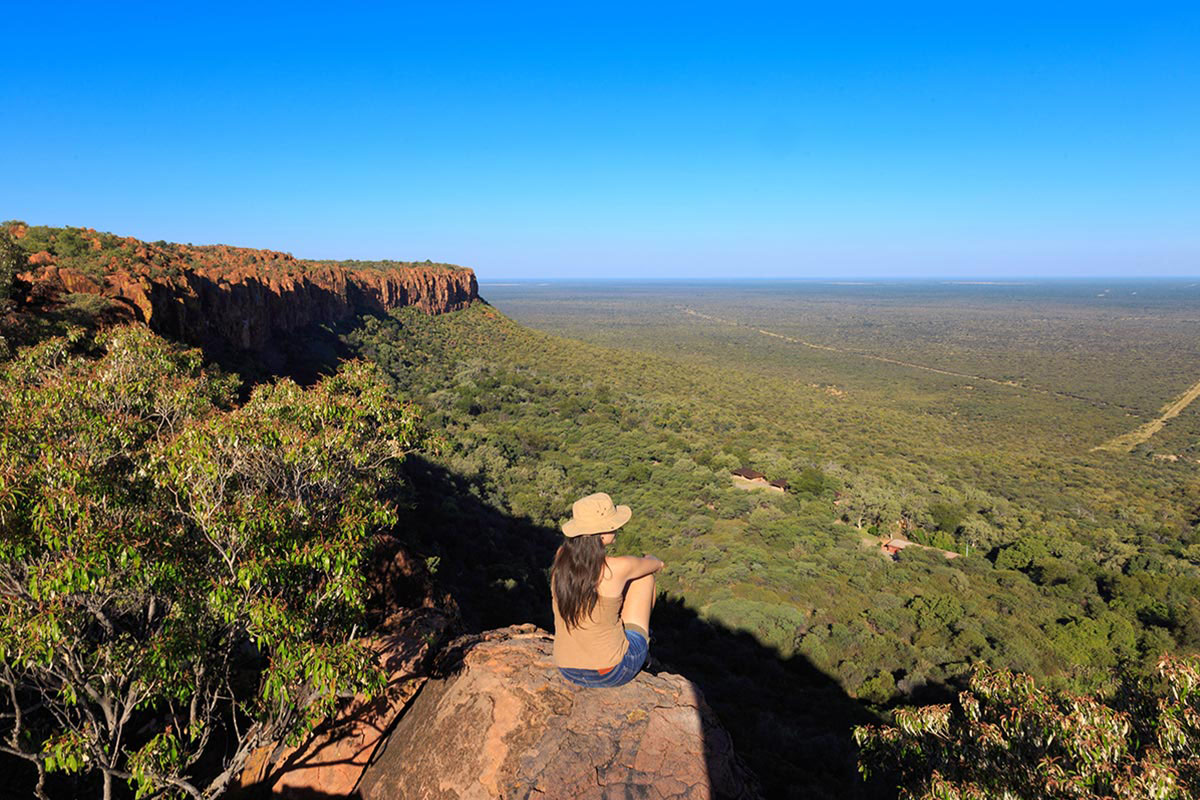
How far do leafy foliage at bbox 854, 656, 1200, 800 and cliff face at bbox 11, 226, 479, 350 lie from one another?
805 inches

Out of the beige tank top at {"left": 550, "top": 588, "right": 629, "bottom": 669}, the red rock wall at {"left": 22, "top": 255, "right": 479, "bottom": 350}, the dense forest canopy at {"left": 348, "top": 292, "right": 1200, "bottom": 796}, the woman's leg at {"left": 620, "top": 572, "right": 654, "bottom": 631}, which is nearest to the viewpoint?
the beige tank top at {"left": 550, "top": 588, "right": 629, "bottom": 669}

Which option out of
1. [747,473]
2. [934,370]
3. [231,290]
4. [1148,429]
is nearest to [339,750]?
[231,290]

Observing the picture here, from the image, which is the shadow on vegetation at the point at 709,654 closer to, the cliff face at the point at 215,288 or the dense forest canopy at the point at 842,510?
the dense forest canopy at the point at 842,510

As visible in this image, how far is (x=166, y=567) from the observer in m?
4.43

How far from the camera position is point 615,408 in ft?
128

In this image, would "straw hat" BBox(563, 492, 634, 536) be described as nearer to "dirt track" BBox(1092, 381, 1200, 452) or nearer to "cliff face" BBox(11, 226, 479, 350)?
"cliff face" BBox(11, 226, 479, 350)

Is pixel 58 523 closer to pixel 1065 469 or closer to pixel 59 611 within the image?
pixel 59 611

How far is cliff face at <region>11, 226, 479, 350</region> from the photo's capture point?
16.8 meters

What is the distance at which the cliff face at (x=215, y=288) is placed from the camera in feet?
55.2

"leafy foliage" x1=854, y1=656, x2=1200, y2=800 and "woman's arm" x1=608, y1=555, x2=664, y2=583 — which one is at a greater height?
"woman's arm" x1=608, y1=555, x2=664, y2=583

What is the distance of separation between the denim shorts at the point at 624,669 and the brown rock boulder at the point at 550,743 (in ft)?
1.01

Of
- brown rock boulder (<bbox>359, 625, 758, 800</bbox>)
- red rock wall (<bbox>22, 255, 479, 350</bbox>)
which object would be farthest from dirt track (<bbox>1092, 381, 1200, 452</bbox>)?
red rock wall (<bbox>22, 255, 479, 350</bbox>)

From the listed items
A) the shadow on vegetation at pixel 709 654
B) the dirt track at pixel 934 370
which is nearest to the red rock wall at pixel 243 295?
the shadow on vegetation at pixel 709 654

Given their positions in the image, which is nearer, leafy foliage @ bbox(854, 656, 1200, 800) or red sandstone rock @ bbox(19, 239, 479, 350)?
leafy foliage @ bbox(854, 656, 1200, 800)
